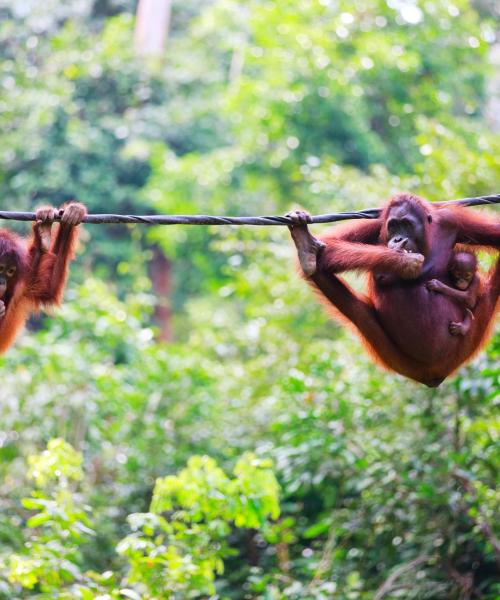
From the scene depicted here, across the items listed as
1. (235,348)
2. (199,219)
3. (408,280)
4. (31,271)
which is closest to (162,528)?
(31,271)

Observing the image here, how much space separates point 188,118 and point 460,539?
11504mm

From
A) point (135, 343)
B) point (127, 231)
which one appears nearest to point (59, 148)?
point (127, 231)

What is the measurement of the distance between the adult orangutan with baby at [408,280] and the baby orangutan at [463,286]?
20mm

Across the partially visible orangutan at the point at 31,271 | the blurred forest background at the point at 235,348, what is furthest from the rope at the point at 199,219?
the blurred forest background at the point at 235,348

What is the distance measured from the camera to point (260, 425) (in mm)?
7711

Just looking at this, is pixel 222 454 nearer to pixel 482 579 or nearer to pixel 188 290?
pixel 482 579

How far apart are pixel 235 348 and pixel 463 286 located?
18.3 ft

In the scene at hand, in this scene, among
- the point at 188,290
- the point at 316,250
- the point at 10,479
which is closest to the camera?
the point at 316,250

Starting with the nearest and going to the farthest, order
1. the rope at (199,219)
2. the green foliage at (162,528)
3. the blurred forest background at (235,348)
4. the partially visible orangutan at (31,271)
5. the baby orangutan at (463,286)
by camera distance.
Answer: the rope at (199,219) < the baby orangutan at (463,286) < the partially visible orangutan at (31,271) < the green foliage at (162,528) < the blurred forest background at (235,348)

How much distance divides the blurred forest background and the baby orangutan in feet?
2.84

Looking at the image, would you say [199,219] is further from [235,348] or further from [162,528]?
[235,348]

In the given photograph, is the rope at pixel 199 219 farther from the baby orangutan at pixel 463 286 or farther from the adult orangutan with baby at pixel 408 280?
the baby orangutan at pixel 463 286

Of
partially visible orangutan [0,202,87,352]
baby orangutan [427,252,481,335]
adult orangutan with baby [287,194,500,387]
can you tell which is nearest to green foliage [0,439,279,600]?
partially visible orangutan [0,202,87,352]

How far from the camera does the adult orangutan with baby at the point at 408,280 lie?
4.08 m
